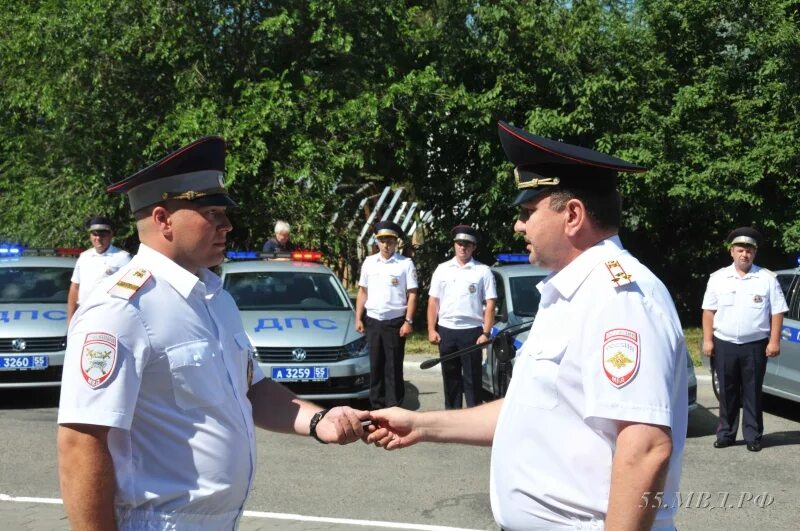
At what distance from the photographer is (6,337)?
10.6 metres

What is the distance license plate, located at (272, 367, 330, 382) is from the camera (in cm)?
1012

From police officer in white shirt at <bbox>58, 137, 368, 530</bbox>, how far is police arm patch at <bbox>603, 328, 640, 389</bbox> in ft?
3.50

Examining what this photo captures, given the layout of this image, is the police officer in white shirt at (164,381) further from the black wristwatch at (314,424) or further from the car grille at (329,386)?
the car grille at (329,386)

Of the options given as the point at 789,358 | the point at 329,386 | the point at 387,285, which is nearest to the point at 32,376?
the point at 329,386

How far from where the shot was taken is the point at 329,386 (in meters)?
10.4

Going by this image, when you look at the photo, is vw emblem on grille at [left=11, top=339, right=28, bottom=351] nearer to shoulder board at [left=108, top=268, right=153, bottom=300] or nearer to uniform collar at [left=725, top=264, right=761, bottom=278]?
uniform collar at [left=725, top=264, right=761, bottom=278]

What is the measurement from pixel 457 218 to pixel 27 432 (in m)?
10.7

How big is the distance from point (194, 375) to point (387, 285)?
8307mm

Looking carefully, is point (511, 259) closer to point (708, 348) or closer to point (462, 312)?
point (462, 312)

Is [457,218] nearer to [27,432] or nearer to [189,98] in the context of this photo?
[189,98]

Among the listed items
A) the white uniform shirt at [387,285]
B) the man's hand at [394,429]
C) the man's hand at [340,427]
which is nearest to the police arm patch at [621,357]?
the man's hand at [394,429]

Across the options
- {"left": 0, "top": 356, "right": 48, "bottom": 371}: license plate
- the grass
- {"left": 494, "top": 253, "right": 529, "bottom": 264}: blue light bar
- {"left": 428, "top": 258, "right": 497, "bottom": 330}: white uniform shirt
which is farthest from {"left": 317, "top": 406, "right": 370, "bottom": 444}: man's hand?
the grass

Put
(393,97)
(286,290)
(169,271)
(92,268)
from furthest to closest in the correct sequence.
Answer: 1. (393,97)
2. (286,290)
3. (92,268)
4. (169,271)

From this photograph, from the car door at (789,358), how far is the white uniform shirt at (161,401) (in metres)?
8.19
